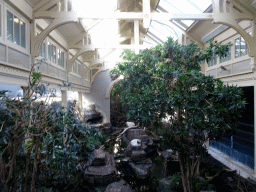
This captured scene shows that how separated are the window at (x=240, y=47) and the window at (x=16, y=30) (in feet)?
28.5

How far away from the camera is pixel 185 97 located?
5.29m

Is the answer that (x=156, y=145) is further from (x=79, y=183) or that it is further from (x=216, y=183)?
(x=79, y=183)

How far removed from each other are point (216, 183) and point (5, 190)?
7.33 metres

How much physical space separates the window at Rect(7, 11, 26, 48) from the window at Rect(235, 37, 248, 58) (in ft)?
28.5

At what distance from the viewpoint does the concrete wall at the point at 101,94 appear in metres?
21.8

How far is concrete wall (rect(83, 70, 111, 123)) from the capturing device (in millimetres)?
21828

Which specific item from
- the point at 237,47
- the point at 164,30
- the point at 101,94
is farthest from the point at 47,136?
the point at 101,94

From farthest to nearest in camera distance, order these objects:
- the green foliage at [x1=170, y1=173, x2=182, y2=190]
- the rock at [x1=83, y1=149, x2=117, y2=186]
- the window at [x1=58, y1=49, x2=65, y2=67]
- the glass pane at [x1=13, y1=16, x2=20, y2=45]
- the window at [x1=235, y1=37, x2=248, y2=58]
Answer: the window at [x1=58, y1=49, x2=65, y2=67], the window at [x1=235, y1=37, x2=248, y2=58], the rock at [x1=83, y1=149, x2=117, y2=186], the green foliage at [x1=170, y1=173, x2=182, y2=190], the glass pane at [x1=13, y1=16, x2=20, y2=45]

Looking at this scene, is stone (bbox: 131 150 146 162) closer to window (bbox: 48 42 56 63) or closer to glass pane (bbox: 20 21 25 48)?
window (bbox: 48 42 56 63)

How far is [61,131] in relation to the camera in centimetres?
342

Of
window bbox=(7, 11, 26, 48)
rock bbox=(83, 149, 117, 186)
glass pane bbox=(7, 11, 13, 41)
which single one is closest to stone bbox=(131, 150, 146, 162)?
rock bbox=(83, 149, 117, 186)

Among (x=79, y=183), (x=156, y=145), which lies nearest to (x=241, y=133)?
(x=156, y=145)

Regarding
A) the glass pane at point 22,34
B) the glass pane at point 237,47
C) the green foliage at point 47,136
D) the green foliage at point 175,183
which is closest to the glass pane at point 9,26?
the glass pane at point 22,34

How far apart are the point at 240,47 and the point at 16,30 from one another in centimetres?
889
